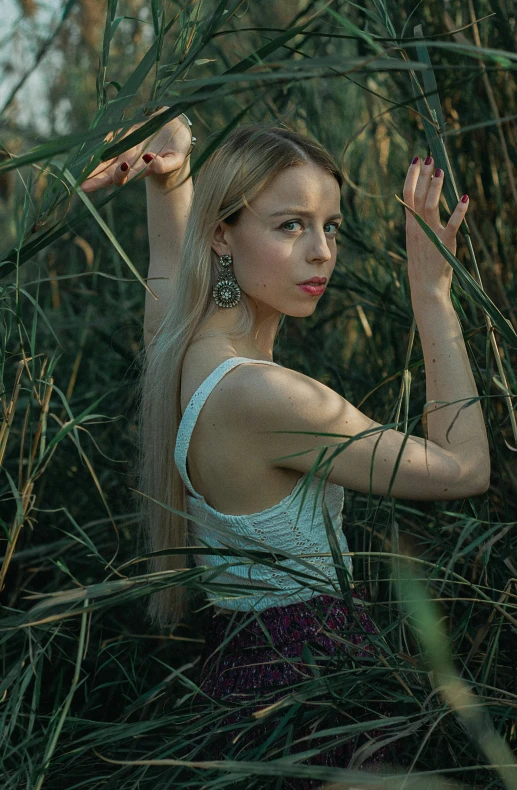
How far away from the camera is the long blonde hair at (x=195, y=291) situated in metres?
1.34

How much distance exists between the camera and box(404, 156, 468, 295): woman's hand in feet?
3.80

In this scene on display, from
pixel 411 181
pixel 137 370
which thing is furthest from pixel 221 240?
pixel 137 370

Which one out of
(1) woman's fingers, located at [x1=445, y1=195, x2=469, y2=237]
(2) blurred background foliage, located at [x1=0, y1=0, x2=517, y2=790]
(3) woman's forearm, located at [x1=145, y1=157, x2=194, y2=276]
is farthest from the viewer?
(3) woman's forearm, located at [x1=145, y1=157, x2=194, y2=276]

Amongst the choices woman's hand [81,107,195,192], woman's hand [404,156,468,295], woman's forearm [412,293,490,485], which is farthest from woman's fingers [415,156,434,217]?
woman's hand [81,107,195,192]

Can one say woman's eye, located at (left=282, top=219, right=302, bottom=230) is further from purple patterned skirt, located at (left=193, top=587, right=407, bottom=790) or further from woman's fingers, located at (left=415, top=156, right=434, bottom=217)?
purple patterned skirt, located at (left=193, top=587, right=407, bottom=790)

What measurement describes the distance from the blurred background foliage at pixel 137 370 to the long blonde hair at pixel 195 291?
0.07m

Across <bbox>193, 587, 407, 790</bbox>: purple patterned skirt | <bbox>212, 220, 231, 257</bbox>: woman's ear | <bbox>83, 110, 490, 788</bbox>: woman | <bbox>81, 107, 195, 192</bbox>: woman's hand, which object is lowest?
<bbox>193, 587, 407, 790</bbox>: purple patterned skirt

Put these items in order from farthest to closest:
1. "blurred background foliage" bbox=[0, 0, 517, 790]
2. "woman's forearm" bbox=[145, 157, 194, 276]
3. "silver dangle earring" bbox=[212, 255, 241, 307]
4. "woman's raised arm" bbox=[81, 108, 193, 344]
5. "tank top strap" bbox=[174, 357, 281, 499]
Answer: "woman's forearm" bbox=[145, 157, 194, 276] < "woman's raised arm" bbox=[81, 108, 193, 344] < "silver dangle earring" bbox=[212, 255, 241, 307] < "tank top strap" bbox=[174, 357, 281, 499] < "blurred background foliage" bbox=[0, 0, 517, 790]

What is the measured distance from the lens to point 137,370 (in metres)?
2.20

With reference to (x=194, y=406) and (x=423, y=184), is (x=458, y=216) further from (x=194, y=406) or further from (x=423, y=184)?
(x=194, y=406)

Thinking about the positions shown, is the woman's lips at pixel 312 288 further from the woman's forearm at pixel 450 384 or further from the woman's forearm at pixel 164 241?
the woman's forearm at pixel 164 241

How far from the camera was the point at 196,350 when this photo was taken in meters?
1.35

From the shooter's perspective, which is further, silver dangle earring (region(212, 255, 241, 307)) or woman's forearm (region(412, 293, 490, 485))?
silver dangle earring (region(212, 255, 241, 307))

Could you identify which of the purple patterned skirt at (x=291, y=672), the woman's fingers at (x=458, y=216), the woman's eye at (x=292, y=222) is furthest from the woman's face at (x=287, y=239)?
A: the purple patterned skirt at (x=291, y=672)
